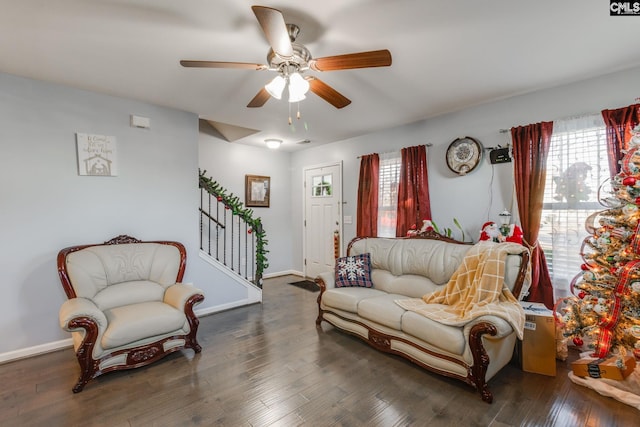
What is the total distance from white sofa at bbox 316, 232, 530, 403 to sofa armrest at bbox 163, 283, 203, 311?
143cm

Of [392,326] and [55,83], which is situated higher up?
[55,83]

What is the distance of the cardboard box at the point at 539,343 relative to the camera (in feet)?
7.63

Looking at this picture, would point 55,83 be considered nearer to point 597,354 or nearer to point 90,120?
point 90,120

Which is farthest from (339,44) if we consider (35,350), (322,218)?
(35,350)

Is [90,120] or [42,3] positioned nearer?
[42,3]

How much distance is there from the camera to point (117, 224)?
319 cm

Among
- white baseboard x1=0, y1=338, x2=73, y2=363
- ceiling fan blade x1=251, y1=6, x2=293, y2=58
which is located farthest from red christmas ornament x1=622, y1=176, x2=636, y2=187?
white baseboard x1=0, y1=338, x2=73, y2=363

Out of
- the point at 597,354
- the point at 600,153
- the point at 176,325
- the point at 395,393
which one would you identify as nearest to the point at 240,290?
the point at 176,325

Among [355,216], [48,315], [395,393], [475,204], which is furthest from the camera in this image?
[355,216]

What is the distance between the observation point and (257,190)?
18.4 feet

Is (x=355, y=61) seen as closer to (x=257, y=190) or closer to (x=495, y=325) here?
(x=495, y=325)

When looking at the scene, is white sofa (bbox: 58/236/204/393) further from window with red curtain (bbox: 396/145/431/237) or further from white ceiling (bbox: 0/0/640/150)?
window with red curtain (bbox: 396/145/431/237)

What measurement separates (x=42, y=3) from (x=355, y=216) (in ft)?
13.4

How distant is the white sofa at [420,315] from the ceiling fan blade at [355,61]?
1932 millimetres
